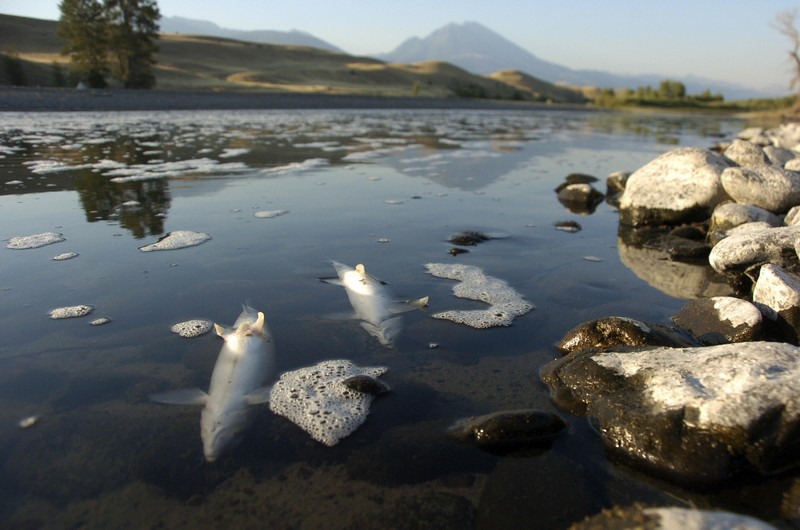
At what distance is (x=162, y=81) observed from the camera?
50.4 meters

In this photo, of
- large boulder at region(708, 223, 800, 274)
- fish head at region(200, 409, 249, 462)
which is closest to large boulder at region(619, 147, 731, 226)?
large boulder at region(708, 223, 800, 274)

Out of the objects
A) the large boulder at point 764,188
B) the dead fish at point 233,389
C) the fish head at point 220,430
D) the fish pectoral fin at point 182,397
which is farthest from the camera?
the large boulder at point 764,188

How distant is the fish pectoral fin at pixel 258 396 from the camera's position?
341 cm

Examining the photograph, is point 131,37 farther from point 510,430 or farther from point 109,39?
point 510,430

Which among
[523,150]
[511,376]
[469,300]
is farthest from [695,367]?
[523,150]

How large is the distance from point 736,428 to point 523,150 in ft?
55.5

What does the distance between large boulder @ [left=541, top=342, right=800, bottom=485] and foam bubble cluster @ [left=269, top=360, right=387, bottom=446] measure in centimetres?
138

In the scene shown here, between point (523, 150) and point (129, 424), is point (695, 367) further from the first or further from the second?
point (523, 150)

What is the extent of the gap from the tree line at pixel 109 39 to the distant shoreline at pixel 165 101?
9091 millimetres

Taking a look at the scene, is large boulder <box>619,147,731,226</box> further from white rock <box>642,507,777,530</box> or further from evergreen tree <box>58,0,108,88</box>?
evergreen tree <box>58,0,108,88</box>

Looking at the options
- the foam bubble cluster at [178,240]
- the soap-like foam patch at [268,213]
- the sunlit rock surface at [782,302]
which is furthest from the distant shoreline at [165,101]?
the sunlit rock surface at [782,302]

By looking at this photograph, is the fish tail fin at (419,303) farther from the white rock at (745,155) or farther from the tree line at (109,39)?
the tree line at (109,39)

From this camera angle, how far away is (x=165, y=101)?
31.5m

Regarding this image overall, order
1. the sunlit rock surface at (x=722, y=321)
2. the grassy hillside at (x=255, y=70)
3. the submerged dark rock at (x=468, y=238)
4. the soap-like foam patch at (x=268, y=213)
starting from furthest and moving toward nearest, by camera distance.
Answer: the grassy hillside at (x=255, y=70) < the soap-like foam patch at (x=268, y=213) < the submerged dark rock at (x=468, y=238) < the sunlit rock surface at (x=722, y=321)
